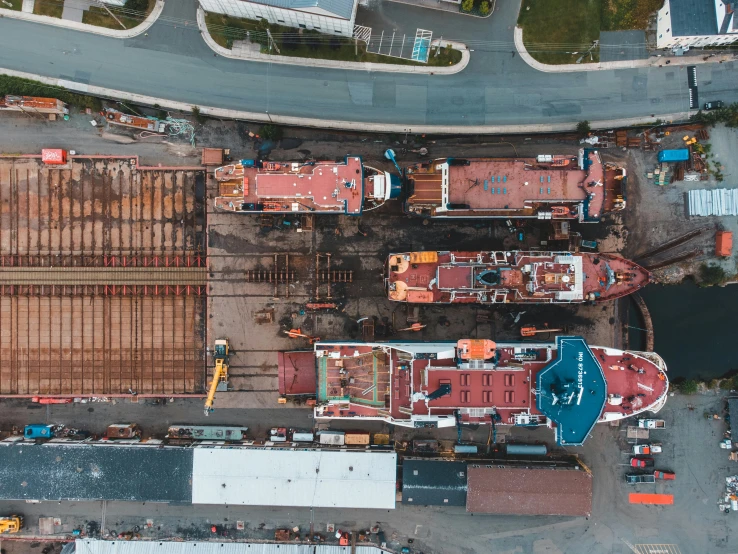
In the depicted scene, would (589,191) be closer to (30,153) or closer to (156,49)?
(156,49)

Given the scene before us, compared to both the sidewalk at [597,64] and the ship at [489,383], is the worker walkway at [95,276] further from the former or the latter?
the sidewalk at [597,64]

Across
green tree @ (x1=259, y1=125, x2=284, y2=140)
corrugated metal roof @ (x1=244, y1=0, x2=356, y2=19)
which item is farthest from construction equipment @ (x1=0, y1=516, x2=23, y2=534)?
corrugated metal roof @ (x1=244, y1=0, x2=356, y2=19)

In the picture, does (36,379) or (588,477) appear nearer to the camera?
(588,477)

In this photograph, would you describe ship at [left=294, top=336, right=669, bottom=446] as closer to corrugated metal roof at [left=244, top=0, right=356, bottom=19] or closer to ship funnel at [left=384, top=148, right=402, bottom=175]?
ship funnel at [left=384, top=148, right=402, bottom=175]

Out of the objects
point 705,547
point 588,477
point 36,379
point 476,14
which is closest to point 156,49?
point 476,14

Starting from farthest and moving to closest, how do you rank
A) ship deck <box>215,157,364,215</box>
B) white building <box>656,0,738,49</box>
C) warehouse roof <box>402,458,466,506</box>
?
warehouse roof <box>402,458,466,506</box> → white building <box>656,0,738,49</box> → ship deck <box>215,157,364,215</box>

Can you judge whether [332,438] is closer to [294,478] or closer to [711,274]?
[294,478]
